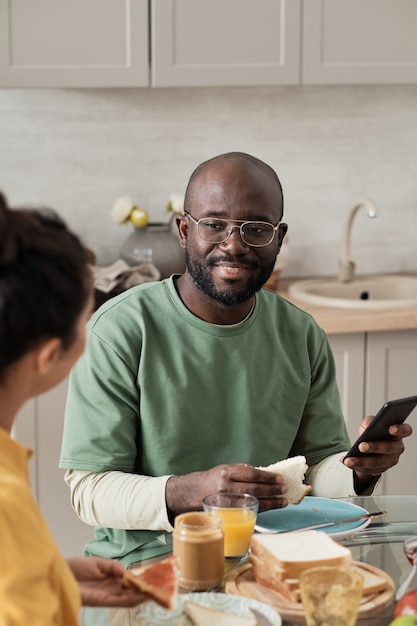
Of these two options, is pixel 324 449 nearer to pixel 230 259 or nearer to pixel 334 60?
pixel 230 259

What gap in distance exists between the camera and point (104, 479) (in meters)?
1.73

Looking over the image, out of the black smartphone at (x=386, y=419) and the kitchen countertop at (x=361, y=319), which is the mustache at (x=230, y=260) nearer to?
the black smartphone at (x=386, y=419)

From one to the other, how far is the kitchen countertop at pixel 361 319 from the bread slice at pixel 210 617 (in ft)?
5.91

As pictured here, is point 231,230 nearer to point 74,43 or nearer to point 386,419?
point 386,419

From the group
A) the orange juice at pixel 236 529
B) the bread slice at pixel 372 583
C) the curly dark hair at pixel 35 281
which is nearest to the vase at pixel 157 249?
the orange juice at pixel 236 529

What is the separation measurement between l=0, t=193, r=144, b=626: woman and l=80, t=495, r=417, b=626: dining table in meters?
0.38

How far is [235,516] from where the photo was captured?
4.86ft

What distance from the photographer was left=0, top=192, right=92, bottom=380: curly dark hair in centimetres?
101

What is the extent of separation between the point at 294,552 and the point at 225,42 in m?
2.10

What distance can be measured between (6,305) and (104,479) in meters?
0.79

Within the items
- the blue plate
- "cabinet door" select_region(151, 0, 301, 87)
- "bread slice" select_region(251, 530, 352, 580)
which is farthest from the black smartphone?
"cabinet door" select_region(151, 0, 301, 87)

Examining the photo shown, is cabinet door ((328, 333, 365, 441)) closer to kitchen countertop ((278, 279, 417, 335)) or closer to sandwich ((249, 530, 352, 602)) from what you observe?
kitchen countertop ((278, 279, 417, 335))

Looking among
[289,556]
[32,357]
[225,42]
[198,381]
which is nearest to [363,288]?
[225,42]

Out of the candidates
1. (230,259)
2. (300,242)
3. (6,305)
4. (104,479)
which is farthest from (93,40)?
(6,305)
